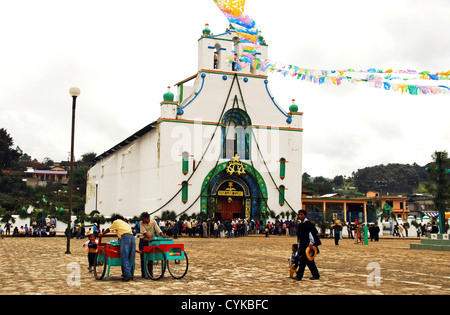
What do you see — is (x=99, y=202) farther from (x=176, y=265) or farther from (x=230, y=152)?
(x=176, y=265)

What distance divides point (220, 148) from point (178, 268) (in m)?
29.0

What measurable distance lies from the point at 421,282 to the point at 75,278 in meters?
7.65

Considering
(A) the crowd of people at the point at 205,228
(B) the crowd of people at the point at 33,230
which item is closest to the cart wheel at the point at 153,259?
(A) the crowd of people at the point at 205,228

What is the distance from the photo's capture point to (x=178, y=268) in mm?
12586

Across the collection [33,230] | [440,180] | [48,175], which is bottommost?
[33,230]

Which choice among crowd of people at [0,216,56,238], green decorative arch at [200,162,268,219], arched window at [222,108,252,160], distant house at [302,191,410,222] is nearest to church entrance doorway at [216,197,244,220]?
green decorative arch at [200,162,268,219]

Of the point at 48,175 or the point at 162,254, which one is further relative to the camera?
the point at 48,175

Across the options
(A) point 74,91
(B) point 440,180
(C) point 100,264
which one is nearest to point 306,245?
(C) point 100,264

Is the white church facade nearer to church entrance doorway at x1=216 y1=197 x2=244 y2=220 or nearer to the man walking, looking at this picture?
church entrance doorway at x1=216 y1=197 x2=244 y2=220

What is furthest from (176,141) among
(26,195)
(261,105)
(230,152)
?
(26,195)

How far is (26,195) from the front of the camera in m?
75.2

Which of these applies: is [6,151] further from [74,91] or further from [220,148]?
[74,91]

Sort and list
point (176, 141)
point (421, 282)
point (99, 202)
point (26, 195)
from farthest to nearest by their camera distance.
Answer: point (26, 195)
point (99, 202)
point (176, 141)
point (421, 282)

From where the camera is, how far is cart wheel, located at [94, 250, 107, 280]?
11922 millimetres
